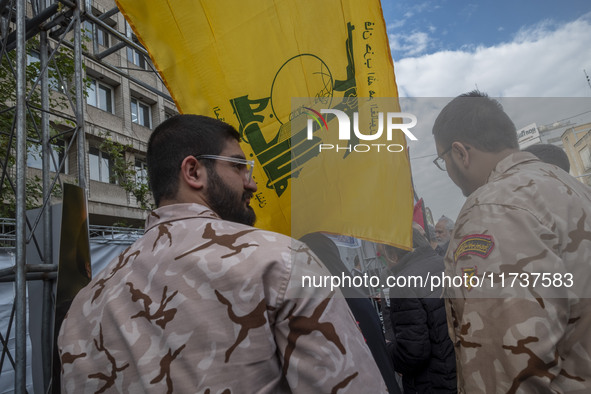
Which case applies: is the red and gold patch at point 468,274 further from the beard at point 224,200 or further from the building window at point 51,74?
the building window at point 51,74

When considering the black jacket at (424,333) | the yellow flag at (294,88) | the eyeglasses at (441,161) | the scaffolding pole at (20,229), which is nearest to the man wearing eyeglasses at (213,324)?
the eyeglasses at (441,161)

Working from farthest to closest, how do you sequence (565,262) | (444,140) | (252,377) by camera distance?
(444,140) → (565,262) → (252,377)

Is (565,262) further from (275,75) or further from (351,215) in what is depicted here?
(275,75)

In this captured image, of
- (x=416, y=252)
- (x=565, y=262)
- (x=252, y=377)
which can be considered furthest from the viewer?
(x=416, y=252)

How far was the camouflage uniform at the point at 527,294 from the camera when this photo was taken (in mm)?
888

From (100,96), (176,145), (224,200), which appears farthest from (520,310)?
(100,96)

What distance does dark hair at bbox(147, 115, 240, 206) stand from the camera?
128 centimetres

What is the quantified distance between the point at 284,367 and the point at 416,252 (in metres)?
1.68

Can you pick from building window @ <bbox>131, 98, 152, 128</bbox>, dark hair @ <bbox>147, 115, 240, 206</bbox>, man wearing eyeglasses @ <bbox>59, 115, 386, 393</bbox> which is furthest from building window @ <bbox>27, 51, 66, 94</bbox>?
building window @ <bbox>131, 98, 152, 128</bbox>

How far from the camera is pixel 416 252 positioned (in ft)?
7.72

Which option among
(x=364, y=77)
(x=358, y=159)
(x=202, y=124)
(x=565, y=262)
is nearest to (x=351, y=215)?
(x=358, y=159)

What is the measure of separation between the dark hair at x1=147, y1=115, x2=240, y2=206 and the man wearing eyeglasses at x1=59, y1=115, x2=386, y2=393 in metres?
0.23

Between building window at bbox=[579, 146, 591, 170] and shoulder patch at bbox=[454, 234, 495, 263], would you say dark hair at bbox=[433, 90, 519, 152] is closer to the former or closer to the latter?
building window at bbox=[579, 146, 591, 170]

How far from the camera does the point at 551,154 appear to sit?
3.92 ft
